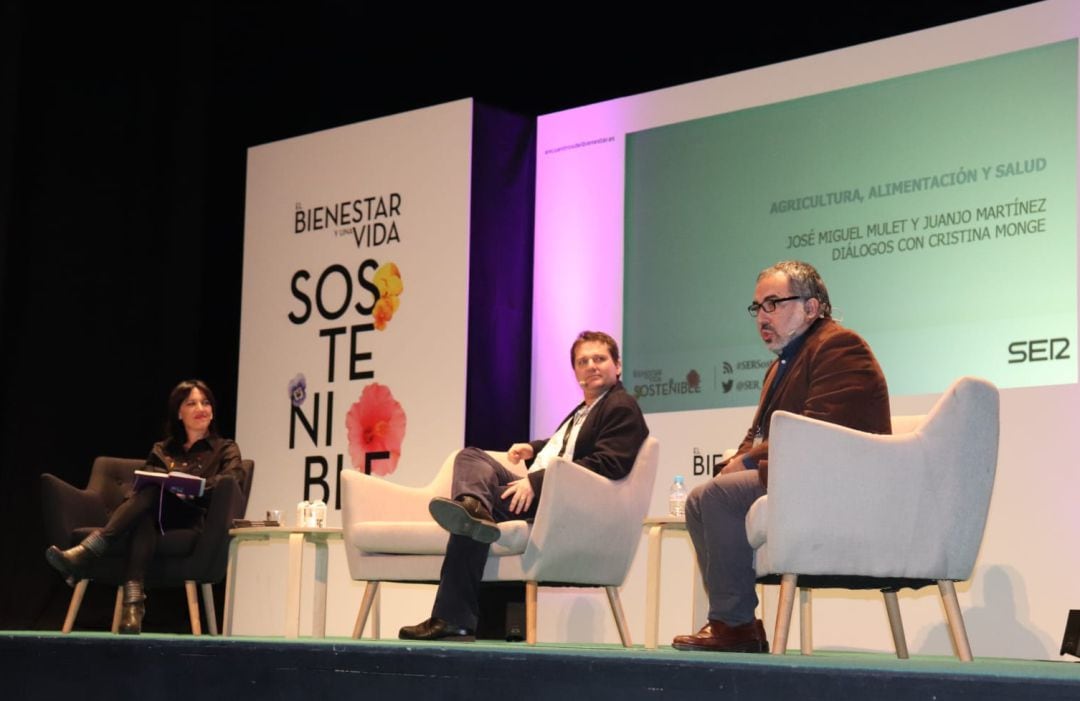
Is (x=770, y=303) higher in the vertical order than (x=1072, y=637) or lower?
higher

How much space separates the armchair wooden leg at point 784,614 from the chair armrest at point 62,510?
3.03 m

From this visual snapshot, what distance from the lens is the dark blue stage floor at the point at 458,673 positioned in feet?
7.72

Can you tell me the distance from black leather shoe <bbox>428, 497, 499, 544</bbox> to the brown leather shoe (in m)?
0.77

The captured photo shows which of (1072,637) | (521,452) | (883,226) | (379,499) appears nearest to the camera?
(1072,637)

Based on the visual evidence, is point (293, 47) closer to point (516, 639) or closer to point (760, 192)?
point (760, 192)

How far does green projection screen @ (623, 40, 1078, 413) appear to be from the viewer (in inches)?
201

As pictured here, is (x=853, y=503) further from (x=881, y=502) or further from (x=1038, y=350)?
(x=1038, y=350)

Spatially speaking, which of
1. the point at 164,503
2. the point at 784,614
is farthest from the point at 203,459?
the point at 784,614

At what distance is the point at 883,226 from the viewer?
553 cm

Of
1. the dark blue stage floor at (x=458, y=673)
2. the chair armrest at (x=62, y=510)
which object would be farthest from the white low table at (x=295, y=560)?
the dark blue stage floor at (x=458, y=673)

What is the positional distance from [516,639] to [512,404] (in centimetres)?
115

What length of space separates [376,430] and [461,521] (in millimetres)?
2515

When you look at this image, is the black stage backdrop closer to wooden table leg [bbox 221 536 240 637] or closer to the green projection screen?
the green projection screen

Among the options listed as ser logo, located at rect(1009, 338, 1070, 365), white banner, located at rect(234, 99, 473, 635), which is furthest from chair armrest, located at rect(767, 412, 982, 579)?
white banner, located at rect(234, 99, 473, 635)
